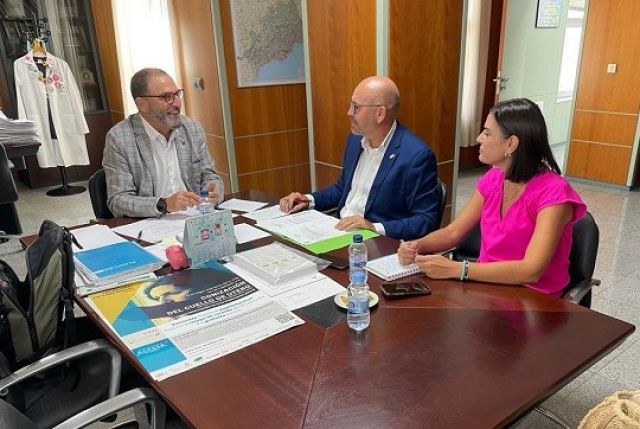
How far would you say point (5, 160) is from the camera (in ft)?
11.2

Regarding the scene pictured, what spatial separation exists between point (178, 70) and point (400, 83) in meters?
→ 2.51

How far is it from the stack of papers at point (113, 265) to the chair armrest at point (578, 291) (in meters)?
1.38

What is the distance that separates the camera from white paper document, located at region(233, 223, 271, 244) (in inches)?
75.8

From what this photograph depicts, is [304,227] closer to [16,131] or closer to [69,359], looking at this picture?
[69,359]

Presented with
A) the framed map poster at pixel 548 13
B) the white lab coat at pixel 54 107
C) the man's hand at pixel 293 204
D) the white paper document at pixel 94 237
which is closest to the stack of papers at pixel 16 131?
the white lab coat at pixel 54 107

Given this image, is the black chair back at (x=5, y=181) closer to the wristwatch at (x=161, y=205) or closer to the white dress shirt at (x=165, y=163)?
the white dress shirt at (x=165, y=163)

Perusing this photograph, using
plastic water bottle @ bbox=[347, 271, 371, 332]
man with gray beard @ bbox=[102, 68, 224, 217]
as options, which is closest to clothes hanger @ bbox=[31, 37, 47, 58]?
man with gray beard @ bbox=[102, 68, 224, 217]

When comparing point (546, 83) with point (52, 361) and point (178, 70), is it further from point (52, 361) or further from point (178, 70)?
point (52, 361)

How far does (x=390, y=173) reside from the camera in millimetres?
2252

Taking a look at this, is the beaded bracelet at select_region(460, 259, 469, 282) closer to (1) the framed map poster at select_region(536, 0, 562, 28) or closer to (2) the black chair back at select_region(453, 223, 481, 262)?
(2) the black chair back at select_region(453, 223, 481, 262)

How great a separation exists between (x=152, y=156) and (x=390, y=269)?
140 cm

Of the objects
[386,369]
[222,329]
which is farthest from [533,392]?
[222,329]

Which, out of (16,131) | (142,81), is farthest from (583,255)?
(16,131)

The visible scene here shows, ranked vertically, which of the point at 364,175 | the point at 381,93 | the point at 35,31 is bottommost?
the point at 364,175
